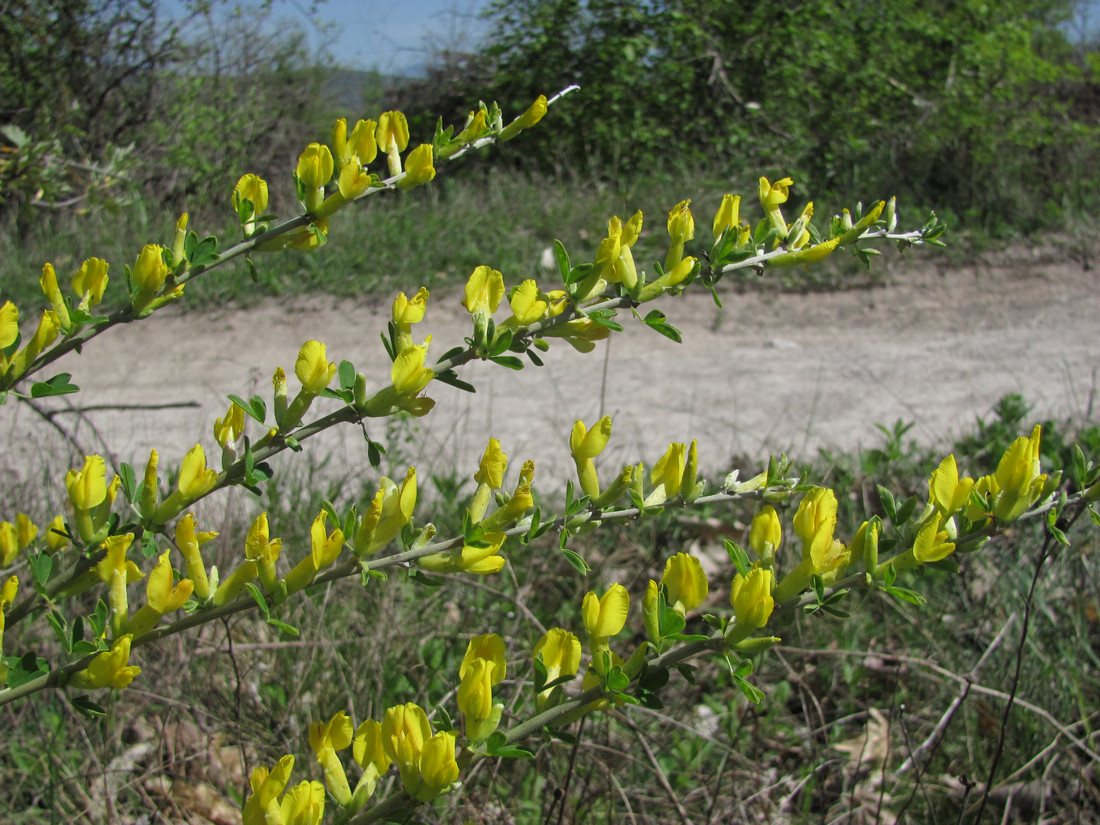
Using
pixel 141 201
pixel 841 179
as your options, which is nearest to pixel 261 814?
pixel 141 201

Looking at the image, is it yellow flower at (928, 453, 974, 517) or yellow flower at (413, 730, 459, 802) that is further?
yellow flower at (928, 453, 974, 517)

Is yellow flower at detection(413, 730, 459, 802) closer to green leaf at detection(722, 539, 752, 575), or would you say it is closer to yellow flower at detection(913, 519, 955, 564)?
green leaf at detection(722, 539, 752, 575)

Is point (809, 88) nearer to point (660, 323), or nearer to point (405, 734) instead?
point (660, 323)

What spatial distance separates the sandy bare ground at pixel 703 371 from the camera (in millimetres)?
3705

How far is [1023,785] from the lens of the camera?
5.39 feet

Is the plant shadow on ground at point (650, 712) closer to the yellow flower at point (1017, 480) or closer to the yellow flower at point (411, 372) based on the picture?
the yellow flower at point (1017, 480)

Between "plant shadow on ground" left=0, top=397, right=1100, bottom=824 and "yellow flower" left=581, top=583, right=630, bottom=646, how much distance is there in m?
0.65

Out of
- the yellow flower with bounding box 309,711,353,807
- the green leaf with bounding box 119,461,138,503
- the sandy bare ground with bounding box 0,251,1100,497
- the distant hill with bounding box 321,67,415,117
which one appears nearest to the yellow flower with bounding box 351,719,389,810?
the yellow flower with bounding box 309,711,353,807

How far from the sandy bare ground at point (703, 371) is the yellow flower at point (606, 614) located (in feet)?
7.90

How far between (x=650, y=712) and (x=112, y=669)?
1331 millimetres

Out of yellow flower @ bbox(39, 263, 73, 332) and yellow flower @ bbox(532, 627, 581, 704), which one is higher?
yellow flower @ bbox(39, 263, 73, 332)

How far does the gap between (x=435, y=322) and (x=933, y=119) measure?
5.30 metres

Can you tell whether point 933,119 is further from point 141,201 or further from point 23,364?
point 23,364

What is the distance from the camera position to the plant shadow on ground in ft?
5.25
